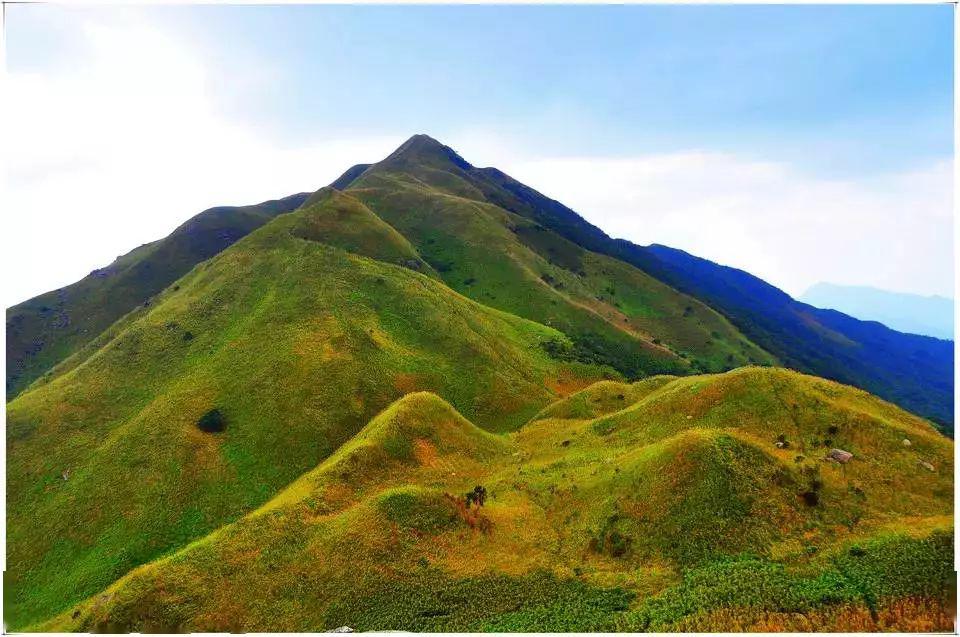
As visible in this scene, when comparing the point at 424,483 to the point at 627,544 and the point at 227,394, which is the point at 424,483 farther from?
the point at 227,394

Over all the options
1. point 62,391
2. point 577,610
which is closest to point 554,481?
point 577,610

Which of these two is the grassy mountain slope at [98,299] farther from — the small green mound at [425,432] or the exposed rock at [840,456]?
the exposed rock at [840,456]

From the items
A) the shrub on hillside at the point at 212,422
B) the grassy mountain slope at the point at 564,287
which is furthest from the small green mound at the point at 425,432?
the grassy mountain slope at the point at 564,287

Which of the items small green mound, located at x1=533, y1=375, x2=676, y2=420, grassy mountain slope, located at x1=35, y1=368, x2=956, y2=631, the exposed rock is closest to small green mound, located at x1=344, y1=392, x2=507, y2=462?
grassy mountain slope, located at x1=35, y1=368, x2=956, y2=631

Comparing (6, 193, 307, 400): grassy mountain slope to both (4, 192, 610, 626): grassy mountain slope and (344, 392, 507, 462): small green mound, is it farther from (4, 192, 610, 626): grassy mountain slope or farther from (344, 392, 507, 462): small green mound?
(344, 392, 507, 462): small green mound

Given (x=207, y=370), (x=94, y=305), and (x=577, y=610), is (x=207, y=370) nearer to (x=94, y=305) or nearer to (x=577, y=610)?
(x=577, y=610)

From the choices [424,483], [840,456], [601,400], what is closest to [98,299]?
[424,483]

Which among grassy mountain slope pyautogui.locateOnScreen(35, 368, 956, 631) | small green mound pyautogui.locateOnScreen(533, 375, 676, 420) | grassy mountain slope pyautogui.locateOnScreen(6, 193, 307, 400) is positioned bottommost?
grassy mountain slope pyautogui.locateOnScreen(35, 368, 956, 631)

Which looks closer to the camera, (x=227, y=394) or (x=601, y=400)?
(x=227, y=394)
